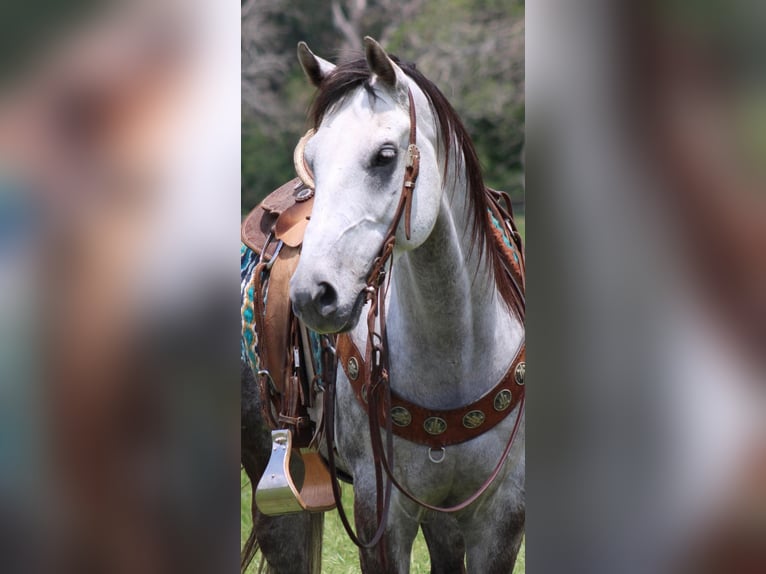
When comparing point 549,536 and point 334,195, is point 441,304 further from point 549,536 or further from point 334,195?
point 549,536

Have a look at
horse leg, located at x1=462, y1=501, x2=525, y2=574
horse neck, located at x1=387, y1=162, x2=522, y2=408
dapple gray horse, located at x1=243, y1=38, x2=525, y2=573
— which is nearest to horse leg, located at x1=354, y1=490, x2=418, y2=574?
dapple gray horse, located at x1=243, y1=38, x2=525, y2=573

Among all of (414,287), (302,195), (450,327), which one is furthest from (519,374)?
(302,195)

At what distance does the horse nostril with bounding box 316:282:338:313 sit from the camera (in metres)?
1.33

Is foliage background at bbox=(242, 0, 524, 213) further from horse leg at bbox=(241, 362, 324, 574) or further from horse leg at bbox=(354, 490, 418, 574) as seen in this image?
horse leg at bbox=(241, 362, 324, 574)

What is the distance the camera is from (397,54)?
4.67 ft

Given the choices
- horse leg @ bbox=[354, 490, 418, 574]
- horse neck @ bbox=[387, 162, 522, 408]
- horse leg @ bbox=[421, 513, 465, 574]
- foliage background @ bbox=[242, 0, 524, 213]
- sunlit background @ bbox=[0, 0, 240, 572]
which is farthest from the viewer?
horse leg @ bbox=[421, 513, 465, 574]

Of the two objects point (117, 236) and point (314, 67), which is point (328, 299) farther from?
point (117, 236)

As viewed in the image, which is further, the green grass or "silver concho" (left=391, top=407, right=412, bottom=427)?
the green grass

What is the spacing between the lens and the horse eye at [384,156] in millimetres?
1422

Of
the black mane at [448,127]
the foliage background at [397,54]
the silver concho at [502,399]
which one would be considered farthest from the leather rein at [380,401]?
the foliage background at [397,54]

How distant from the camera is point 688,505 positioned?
81 cm

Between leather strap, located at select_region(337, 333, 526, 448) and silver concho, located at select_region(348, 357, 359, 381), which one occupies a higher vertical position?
silver concho, located at select_region(348, 357, 359, 381)

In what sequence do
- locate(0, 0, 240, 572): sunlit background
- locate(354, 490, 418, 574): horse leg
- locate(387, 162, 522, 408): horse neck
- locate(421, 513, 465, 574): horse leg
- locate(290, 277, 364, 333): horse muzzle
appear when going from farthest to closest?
locate(421, 513, 465, 574): horse leg, locate(354, 490, 418, 574): horse leg, locate(387, 162, 522, 408): horse neck, locate(290, 277, 364, 333): horse muzzle, locate(0, 0, 240, 572): sunlit background

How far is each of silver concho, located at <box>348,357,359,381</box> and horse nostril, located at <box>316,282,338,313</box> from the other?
432 millimetres
